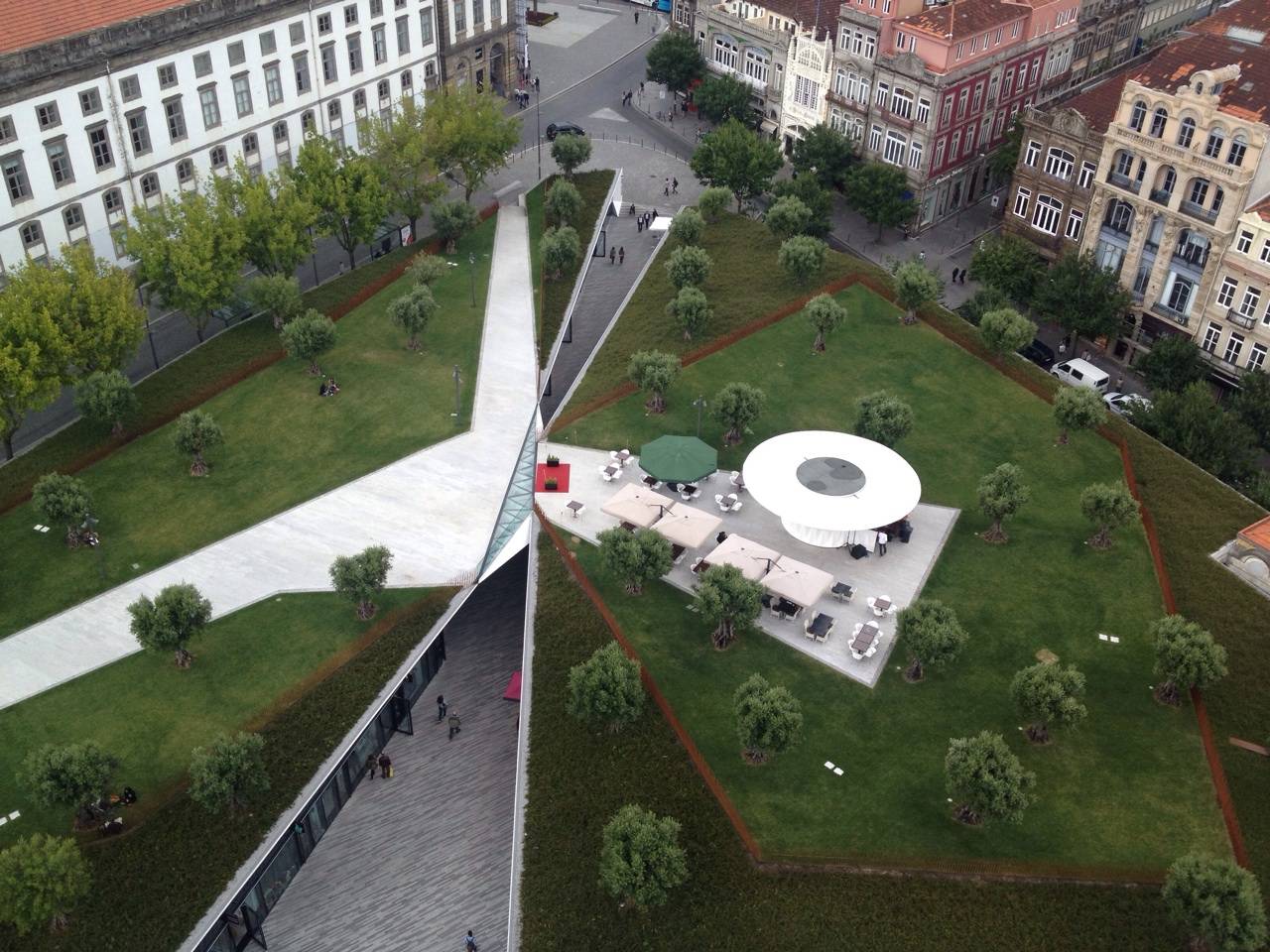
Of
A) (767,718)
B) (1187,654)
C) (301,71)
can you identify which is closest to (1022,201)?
(1187,654)

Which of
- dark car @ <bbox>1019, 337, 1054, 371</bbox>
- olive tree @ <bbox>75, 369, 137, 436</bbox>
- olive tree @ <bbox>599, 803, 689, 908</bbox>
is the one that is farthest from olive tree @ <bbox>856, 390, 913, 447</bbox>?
olive tree @ <bbox>75, 369, 137, 436</bbox>

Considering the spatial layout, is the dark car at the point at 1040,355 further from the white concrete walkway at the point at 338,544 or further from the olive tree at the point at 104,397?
the olive tree at the point at 104,397

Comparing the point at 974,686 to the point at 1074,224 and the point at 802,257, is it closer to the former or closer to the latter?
the point at 802,257

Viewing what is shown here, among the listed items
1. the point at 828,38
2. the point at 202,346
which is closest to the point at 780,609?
the point at 202,346

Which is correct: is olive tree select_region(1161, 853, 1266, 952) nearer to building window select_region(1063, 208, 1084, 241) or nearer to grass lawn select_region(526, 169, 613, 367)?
A: grass lawn select_region(526, 169, 613, 367)

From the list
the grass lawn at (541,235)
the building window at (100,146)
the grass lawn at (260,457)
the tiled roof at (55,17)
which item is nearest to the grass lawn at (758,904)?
the grass lawn at (260,457)

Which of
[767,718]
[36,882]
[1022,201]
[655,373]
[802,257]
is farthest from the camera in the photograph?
[1022,201]
